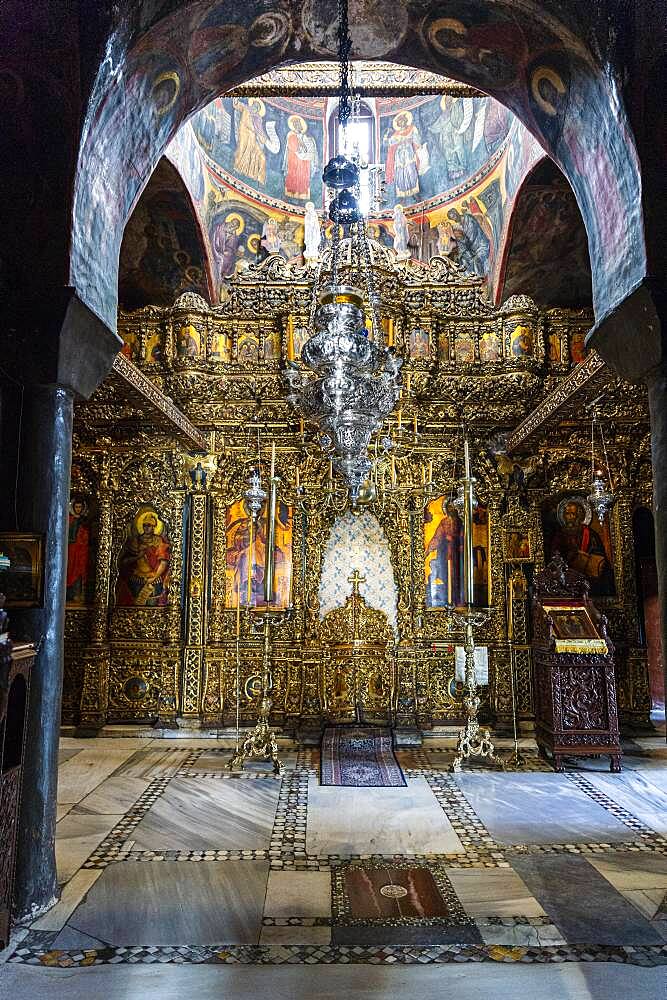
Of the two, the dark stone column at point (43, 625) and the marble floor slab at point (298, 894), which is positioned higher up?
the dark stone column at point (43, 625)

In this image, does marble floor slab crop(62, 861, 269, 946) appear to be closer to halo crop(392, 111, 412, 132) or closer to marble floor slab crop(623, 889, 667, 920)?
marble floor slab crop(623, 889, 667, 920)

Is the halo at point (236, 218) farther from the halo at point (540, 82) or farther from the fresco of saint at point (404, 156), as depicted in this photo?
the halo at point (540, 82)

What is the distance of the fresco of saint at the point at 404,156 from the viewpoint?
32.3 ft

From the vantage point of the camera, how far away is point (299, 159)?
9922 mm

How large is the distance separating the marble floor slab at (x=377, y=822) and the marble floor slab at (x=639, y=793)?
5.51 ft

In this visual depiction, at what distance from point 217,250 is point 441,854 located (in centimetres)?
830

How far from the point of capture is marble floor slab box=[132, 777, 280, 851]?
488cm

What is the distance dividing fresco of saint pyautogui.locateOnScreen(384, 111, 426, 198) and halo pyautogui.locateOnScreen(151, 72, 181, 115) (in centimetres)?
608

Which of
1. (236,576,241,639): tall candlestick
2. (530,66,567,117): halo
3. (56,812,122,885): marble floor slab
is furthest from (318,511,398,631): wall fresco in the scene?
(530,66,567,117): halo

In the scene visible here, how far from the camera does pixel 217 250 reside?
9.63 m

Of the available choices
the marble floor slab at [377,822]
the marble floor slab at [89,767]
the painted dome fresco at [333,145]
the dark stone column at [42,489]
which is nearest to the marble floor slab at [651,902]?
the marble floor slab at [377,822]

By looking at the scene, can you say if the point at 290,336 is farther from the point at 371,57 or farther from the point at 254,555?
the point at 371,57

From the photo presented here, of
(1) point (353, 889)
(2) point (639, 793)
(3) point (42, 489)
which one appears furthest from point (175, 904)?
(2) point (639, 793)

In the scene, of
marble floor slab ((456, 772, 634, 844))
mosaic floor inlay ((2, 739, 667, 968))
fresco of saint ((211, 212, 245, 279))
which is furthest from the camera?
fresco of saint ((211, 212, 245, 279))
